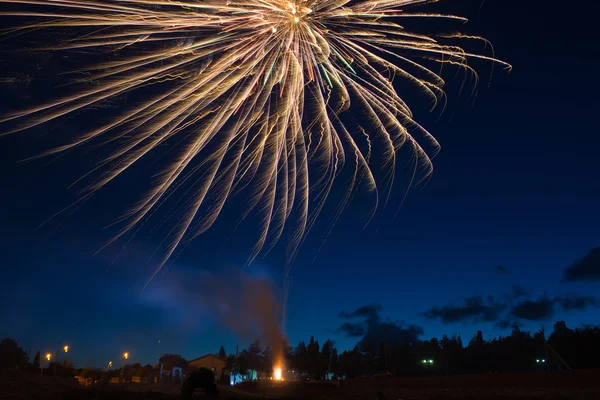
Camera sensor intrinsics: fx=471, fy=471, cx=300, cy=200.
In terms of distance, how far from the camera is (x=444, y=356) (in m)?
60.0

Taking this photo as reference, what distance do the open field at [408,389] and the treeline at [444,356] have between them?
16.0m

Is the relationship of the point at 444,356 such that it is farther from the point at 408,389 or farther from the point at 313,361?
the point at 408,389

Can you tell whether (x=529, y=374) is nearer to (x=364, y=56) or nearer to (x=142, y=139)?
(x=364, y=56)

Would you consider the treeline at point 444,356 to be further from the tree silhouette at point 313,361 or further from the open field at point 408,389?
the open field at point 408,389

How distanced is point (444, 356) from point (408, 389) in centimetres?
3174

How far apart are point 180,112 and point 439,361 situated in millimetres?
57751

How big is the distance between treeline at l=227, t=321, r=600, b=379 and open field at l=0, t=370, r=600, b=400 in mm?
15972

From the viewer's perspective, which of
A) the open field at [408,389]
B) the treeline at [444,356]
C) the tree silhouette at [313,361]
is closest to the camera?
the open field at [408,389]

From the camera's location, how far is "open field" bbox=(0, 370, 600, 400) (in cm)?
2238

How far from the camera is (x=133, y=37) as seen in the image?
471 inches

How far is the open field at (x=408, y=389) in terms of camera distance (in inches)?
881

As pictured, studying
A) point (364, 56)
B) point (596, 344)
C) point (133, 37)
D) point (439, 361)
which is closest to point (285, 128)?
point (364, 56)

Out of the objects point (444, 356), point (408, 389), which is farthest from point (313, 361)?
point (408, 389)

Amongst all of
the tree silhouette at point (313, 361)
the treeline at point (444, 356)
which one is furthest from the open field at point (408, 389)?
the tree silhouette at point (313, 361)
